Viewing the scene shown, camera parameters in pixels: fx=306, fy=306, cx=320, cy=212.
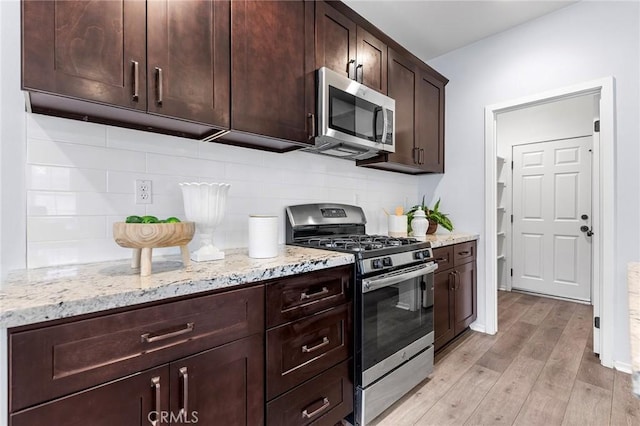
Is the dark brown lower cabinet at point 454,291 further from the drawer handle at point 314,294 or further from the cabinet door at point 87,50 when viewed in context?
the cabinet door at point 87,50

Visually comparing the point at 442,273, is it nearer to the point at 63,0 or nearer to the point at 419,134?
the point at 419,134

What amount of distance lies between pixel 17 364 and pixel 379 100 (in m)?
2.21

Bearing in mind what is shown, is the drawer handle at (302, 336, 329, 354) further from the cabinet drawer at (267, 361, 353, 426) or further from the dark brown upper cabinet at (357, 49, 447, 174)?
the dark brown upper cabinet at (357, 49, 447, 174)

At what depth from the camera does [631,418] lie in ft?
5.49

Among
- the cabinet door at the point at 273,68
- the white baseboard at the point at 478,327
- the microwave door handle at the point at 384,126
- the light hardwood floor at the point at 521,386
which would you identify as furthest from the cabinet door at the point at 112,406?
the white baseboard at the point at 478,327

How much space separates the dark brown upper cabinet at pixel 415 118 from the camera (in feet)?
8.32

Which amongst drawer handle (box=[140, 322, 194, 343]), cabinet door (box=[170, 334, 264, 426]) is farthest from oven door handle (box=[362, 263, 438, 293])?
drawer handle (box=[140, 322, 194, 343])

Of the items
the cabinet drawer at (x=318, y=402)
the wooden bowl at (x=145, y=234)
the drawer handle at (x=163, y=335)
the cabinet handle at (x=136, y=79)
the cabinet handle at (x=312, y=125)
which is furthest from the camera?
the cabinet handle at (x=312, y=125)

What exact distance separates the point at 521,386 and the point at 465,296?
849 mm

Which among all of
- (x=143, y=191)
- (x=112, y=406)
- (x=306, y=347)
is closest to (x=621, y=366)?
(x=306, y=347)

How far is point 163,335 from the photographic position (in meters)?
0.98

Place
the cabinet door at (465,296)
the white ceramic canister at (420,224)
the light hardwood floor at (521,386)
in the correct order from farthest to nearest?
the white ceramic canister at (420,224) < the cabinet door at (465,296) < the light hardwood floor at (521,386)

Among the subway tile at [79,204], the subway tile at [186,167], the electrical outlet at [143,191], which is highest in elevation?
the subway tile at [186,167]

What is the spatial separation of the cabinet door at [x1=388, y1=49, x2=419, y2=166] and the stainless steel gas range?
90cm
